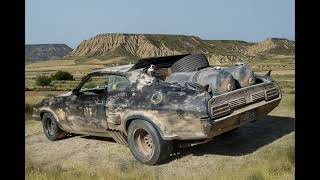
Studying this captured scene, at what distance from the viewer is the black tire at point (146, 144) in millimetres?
6957

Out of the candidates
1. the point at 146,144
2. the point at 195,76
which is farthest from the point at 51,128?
the point at 195,76

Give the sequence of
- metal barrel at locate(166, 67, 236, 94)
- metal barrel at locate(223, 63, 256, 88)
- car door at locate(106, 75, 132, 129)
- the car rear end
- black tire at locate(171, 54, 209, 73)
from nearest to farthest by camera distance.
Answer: the car rear end < metal barrel at locate(166, 67, 236, 94) < car door at locate(106, 75, 132, 129) < metal barrel at locate(223, 63, 256, 88) < black tire at locate(171, 54, 209, 73)

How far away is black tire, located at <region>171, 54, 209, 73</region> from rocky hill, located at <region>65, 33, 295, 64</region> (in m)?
146

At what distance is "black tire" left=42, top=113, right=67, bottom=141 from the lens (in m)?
9.33

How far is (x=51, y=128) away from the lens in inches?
379

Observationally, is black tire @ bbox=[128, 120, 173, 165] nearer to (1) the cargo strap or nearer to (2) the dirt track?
(2) the dirt track

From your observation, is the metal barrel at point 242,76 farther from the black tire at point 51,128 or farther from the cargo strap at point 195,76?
the black tire at point 51,128

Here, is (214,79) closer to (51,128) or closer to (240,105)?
(240,105)

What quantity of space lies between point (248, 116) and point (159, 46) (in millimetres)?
160916

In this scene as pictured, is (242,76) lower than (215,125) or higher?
higher

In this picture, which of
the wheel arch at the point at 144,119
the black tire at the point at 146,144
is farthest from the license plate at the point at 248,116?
the wheel arch at the point at 144,119

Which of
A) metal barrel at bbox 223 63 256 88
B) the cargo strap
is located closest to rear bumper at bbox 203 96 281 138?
metal barrel at bbox 223 63 256 88

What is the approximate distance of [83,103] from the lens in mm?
8258
